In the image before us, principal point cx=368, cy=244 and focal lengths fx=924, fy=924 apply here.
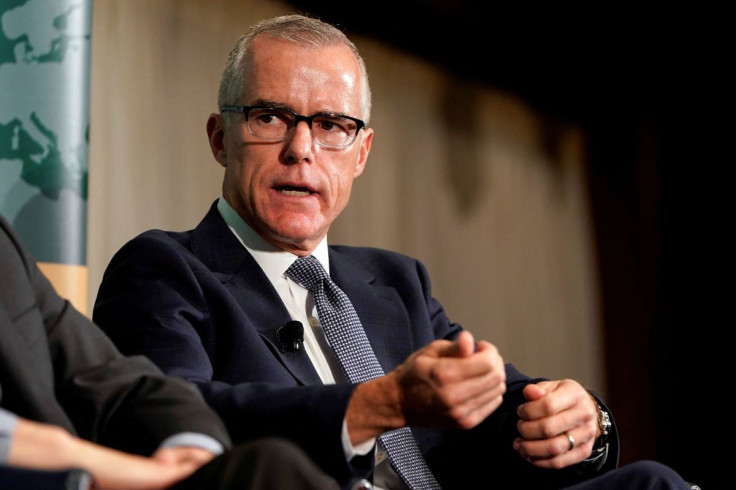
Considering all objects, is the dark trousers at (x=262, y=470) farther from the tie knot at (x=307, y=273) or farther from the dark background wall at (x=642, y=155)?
the dark background wall at (x=642, y=155)

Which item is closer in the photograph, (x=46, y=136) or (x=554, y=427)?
(x=554, y=427)

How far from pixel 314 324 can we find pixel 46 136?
2.39 ft

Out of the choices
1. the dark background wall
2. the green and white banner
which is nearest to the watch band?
the green and white banner

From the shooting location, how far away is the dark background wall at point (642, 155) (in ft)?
13.6

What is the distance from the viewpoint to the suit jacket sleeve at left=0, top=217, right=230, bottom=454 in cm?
115

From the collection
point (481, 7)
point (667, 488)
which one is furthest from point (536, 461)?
point (481, 7)

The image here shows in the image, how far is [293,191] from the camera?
1.90 metres

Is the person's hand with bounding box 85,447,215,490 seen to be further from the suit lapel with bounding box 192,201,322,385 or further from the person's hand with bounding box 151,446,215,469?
the suit lapel with bounding box 192,201,322,385

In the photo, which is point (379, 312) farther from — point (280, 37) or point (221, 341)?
point (280, 37)

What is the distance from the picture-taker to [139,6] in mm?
3047

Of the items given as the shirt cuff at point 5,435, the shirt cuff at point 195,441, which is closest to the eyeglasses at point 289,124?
the shirt cuff at point 195,441

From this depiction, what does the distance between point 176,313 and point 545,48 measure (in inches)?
125

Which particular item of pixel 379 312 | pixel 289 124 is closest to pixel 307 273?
pixel 379 312

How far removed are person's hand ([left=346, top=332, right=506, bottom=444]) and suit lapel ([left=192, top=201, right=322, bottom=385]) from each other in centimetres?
36
